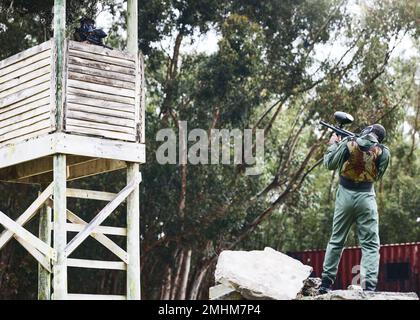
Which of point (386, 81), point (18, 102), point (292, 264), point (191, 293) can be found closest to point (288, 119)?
point (386, 81)

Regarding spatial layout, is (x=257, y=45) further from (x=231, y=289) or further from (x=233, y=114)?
(x=231, y=289)

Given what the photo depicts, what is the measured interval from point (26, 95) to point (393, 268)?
43.5 feet

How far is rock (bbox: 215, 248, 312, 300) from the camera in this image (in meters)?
11.6

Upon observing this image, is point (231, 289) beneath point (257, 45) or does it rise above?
beneath

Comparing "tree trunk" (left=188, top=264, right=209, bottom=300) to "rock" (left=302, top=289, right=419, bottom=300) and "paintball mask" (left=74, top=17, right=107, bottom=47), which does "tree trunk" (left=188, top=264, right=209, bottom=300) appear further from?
"rock" (left=302, top=289, right=419, bottom=300)

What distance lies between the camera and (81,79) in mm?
14430

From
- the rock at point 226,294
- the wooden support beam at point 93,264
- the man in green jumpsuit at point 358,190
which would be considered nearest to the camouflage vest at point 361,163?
the man in green jumpsuit at point 358,190

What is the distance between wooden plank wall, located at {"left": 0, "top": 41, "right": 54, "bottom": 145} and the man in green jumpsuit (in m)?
4.52

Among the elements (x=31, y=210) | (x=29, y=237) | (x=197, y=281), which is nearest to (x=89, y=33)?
(x=31, y=210)

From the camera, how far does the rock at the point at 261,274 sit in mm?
11562

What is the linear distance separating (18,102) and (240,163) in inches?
505

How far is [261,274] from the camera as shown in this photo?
38.9 ft

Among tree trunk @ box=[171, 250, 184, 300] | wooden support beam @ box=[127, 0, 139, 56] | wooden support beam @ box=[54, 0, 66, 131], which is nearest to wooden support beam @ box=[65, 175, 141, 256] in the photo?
wooden support beam @ box=[54, 0, 66, 131]

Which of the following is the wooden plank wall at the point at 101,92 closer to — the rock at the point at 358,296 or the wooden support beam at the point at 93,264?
the wooden support beam at the point at 93,264
